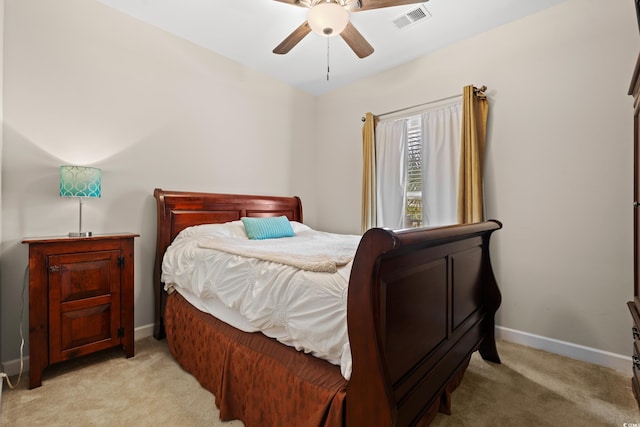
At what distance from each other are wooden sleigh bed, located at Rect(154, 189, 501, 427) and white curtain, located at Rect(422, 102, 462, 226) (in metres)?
0.92

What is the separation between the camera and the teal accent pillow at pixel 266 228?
9.21 ft

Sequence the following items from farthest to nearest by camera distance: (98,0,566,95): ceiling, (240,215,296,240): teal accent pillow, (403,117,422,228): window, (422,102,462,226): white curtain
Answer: (403,117,422,228): window < (422,102,462,226): white curtain < (240,215,296,240): teal accent pillow < (98,0,566,95): ceiling

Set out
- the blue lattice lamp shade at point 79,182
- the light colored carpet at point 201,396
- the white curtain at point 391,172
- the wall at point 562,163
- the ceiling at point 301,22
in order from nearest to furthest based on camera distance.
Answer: the light colored carpet at point 201,396
the blue lattice lamp shade at point 79,182
the wall at point 562,163
the ceiling at point 301,22
the white curtain at point 391,172

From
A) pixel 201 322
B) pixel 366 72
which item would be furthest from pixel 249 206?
pixel 366 72

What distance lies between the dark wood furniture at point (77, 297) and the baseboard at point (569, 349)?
3.20 m

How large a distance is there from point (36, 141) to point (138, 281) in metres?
1.33

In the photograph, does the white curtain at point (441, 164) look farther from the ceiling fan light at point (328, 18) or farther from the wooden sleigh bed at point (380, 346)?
the ceiling fan light at point (328, 18)

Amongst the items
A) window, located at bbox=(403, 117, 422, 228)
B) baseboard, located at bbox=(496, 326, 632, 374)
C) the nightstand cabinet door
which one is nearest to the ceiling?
window, located at bbox=(403, 117, 422, 228)

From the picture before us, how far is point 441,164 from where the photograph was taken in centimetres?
304

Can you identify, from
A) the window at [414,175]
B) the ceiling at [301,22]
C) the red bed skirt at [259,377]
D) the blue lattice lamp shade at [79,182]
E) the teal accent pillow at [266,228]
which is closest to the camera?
the red bed skirt at [259,377]

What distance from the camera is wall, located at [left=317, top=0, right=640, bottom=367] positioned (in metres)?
2.16

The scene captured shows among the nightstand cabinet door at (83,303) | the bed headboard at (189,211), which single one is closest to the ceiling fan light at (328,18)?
the bed headboard at (189,211)

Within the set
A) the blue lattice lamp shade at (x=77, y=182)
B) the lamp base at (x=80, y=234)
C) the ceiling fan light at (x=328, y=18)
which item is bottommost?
the lamp base at (x=80, y=234)

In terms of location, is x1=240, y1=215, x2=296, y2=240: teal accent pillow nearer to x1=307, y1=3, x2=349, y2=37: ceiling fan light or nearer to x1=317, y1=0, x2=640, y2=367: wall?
x1=307, y1=3, x2=349, y2=37: ceiling fan light
